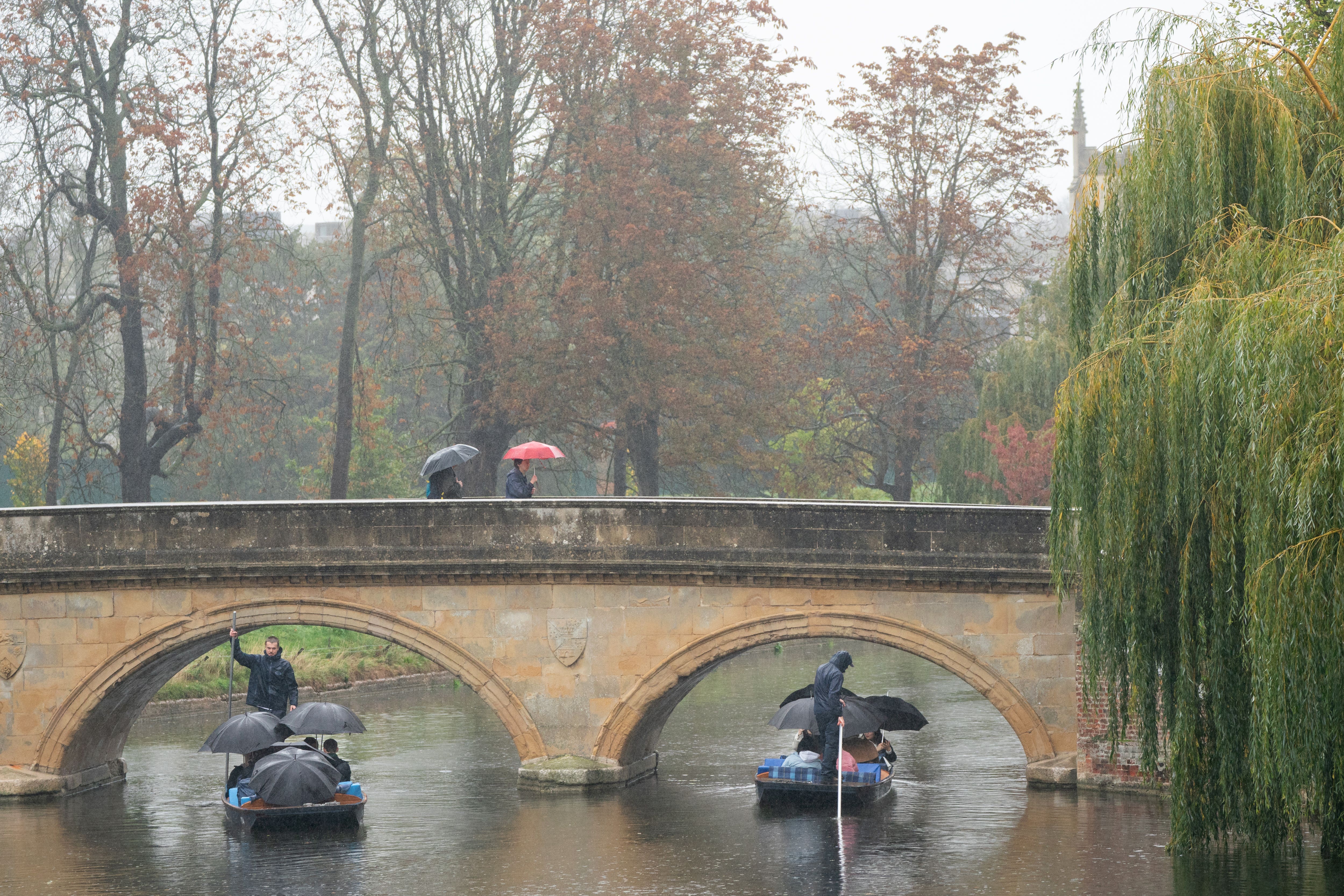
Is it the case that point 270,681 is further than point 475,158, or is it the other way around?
point 475,158

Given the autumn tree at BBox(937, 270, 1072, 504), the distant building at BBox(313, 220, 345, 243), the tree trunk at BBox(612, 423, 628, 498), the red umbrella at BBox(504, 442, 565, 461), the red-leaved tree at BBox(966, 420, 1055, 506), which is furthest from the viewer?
the distant building at BBox(313, 220, 345, 243)

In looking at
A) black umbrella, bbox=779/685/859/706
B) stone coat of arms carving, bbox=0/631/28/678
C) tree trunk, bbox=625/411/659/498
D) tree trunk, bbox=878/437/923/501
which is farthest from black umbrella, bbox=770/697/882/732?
tree trunk, bbox=878/437/923/501

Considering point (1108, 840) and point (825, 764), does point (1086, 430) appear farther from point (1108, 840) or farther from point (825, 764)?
point (825, 764)

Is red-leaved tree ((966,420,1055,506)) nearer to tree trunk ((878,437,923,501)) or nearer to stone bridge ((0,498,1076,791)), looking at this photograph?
tree trunk ((878,437,923,501))

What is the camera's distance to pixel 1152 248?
11.9 metres

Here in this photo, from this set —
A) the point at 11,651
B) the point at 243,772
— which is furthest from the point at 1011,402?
the point at 11,651

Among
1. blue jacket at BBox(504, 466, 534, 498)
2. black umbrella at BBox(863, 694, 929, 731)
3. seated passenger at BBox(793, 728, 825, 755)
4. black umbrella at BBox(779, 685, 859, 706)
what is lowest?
seated passenger at BBox(793, 728, 825, 755)

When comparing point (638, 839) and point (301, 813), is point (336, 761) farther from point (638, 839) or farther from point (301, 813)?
point (638, 839)

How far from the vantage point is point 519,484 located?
55.7 ft

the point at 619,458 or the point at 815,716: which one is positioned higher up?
the point at 619,458

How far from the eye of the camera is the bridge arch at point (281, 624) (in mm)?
16328

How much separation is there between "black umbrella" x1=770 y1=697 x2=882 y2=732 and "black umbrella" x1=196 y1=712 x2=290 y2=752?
4829mm

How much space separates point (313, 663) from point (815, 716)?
11.5 m

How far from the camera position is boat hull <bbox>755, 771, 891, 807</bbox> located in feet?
51.8
